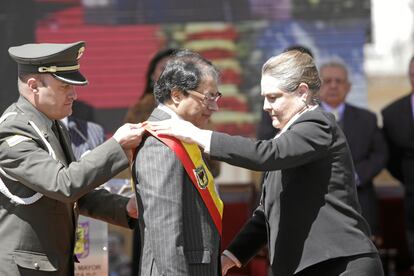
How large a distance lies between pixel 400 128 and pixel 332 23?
120 centimetres

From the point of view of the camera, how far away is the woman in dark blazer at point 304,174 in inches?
153

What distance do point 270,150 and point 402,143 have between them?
328cm

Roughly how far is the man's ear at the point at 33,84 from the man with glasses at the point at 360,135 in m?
2.95

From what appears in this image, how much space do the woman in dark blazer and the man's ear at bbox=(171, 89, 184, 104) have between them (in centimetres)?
13

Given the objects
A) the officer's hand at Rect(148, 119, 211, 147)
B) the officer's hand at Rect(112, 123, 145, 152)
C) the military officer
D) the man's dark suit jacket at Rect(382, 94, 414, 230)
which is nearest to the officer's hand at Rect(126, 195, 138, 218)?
the military officer

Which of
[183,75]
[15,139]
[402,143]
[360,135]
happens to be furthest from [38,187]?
[402,143]

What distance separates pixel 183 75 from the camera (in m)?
3.97

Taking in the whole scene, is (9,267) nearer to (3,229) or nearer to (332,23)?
(3,229)

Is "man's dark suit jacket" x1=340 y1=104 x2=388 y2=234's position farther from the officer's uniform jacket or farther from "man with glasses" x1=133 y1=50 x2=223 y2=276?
the officer's uniform jacket

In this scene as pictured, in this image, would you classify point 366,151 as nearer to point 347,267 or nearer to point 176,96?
point 347,267

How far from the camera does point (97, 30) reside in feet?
25.3

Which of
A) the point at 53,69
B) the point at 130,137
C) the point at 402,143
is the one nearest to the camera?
the point at 130,137

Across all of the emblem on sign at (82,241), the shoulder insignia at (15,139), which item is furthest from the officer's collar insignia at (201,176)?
the emblem on sign at (82,241)

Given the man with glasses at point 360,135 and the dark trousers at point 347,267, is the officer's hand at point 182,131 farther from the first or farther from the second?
the man with glasses at point 360,135
